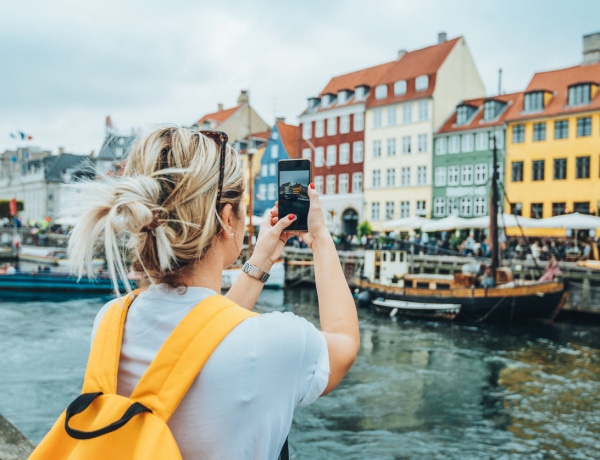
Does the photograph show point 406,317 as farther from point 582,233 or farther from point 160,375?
point 160,375

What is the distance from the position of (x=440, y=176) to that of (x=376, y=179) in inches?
238

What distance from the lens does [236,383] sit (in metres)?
1.28

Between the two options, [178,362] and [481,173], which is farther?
[481,173]

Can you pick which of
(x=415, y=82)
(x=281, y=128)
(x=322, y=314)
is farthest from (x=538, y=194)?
(x=322, y=314)

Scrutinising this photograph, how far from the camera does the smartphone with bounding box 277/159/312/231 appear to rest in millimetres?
1770

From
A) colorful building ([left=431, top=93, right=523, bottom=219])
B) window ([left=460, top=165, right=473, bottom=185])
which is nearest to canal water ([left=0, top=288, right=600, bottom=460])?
colorful building ([left=431, top=93, right=523, bottom=219])

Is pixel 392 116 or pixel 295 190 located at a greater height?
pixel 392 116

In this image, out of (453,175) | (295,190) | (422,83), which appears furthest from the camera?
(422,83)

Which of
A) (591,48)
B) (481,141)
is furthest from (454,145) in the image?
(591,48)

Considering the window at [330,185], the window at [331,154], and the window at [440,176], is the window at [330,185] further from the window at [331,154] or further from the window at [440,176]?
the window at [440,176]

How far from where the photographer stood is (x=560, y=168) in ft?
122

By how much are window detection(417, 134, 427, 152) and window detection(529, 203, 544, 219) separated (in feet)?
30.7

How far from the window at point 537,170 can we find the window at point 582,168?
2087 millimetres

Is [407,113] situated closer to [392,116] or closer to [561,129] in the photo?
[392,116]
